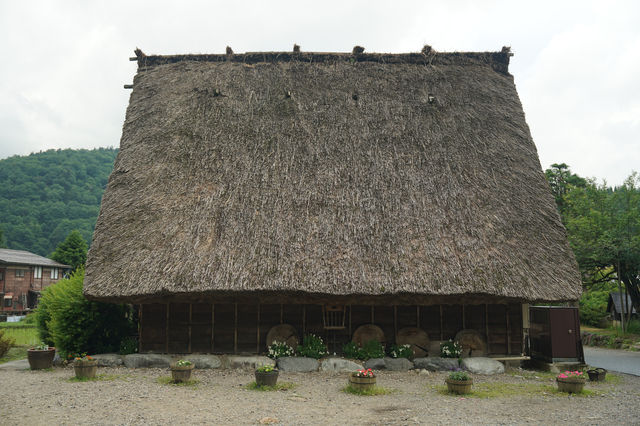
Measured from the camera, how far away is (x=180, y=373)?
924 centimetres

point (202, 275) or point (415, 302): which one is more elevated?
point (202, 275)

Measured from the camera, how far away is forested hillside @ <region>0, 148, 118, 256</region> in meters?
45.1

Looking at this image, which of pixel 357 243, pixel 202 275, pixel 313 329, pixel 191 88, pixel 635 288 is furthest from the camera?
pixel 635 288

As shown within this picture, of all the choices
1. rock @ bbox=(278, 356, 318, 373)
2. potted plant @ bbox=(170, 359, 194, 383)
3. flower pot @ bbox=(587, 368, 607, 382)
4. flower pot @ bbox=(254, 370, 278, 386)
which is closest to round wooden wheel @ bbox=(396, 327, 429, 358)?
rock @ bbox=(278, 356, 318, 373)

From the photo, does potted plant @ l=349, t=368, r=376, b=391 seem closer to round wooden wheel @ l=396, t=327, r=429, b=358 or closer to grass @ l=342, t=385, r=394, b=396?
grass @ l=342, t=385, r=394, b=396

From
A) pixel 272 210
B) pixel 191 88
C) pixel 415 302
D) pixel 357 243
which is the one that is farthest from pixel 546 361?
pixel 191 88

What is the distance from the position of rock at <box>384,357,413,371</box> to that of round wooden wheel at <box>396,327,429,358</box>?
68cm

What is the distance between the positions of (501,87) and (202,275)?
12473 millimetres

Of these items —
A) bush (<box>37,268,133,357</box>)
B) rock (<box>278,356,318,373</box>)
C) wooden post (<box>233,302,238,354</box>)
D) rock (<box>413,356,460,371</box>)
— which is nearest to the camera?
rock (<box>278,356,318,373</box>)

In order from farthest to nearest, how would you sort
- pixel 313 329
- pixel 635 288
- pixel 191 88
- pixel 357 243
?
pixel 635 288 < pixel 191 88 < pixel 313 329 < pixel 357 243

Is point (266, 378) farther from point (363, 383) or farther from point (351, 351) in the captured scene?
point (351, 351)

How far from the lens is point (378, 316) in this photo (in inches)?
476

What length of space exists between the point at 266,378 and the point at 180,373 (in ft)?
6.42

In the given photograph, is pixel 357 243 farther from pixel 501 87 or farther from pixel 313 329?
pixel 501 87
